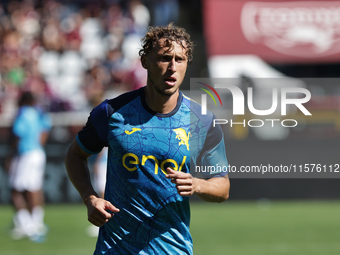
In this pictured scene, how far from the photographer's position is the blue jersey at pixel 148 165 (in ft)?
Result: 13.3

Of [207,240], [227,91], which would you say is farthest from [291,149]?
[207,240]

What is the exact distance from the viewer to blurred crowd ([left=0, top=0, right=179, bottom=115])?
16375mm

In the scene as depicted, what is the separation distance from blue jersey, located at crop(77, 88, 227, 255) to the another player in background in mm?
6634

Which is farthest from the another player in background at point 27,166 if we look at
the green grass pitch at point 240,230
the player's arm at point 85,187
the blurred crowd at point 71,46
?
the player's arm at point 85,187

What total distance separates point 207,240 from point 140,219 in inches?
243

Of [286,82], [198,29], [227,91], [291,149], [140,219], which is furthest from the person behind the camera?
[198,29]

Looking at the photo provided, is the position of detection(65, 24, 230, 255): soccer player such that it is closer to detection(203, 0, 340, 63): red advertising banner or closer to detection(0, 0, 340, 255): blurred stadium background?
detection(0, 0, 340, 255): blurred stadium background

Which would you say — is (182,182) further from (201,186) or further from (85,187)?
(85,187)

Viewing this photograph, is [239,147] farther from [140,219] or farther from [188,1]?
[140,219]

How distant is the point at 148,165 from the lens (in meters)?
4.05

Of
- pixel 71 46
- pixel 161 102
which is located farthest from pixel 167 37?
pixel 71 46

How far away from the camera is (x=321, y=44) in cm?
→ 1962

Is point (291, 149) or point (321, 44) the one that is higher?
point (321, 44)
